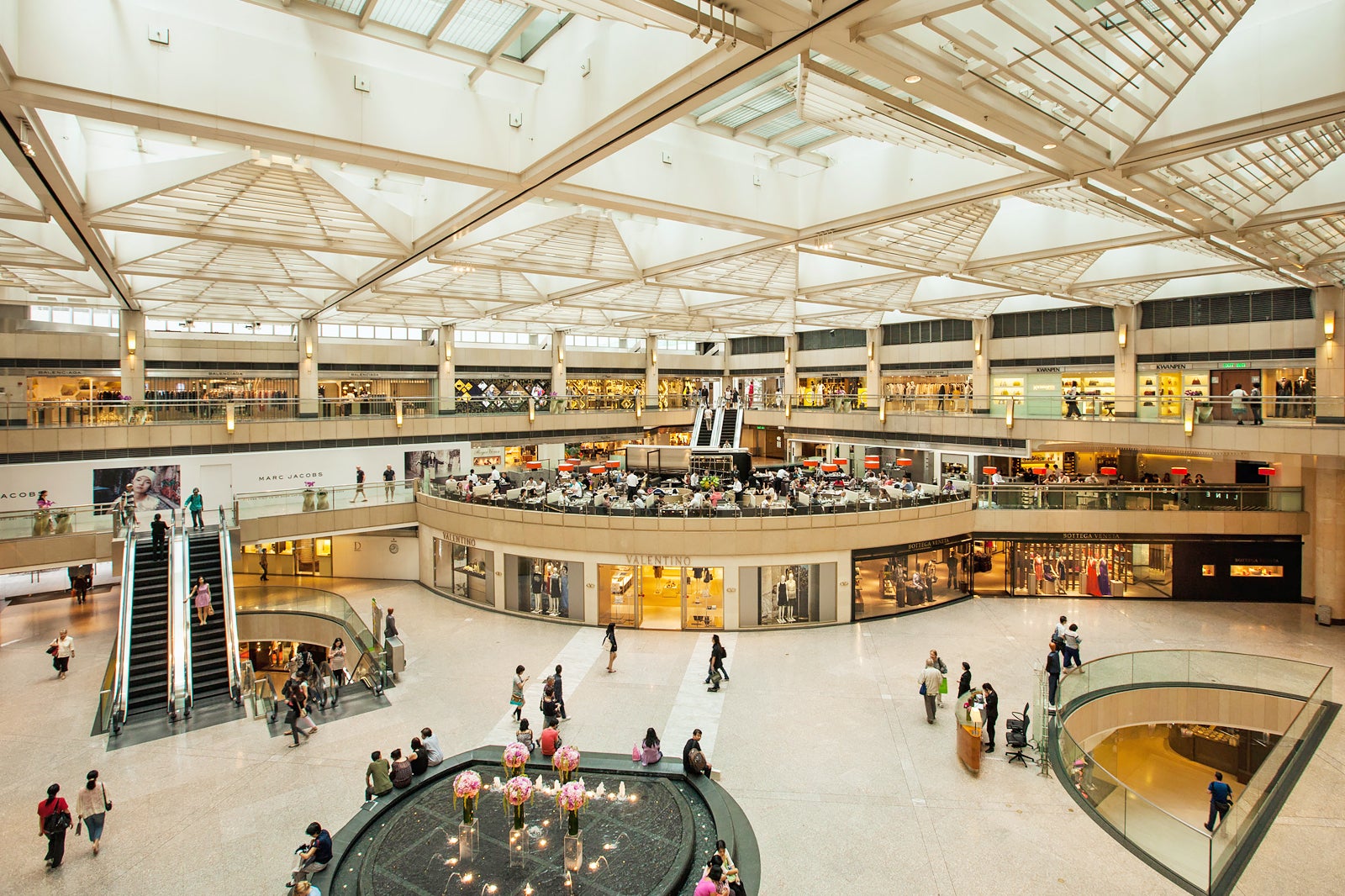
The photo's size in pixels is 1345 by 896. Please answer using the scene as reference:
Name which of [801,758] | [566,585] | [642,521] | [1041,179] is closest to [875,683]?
[801,758]

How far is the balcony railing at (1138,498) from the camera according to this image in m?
22.5

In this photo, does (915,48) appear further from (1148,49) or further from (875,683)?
(875,683)

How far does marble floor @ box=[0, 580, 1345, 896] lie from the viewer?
8922mm

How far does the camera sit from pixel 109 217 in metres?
13.2

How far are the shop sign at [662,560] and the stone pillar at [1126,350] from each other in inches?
933

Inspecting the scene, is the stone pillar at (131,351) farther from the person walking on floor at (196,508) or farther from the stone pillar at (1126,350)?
the stone pillar at (1126,350)

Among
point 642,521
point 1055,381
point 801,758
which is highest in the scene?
point 1055,381

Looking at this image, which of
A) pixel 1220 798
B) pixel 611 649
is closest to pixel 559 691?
pixel 611 649

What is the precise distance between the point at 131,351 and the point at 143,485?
332 inches

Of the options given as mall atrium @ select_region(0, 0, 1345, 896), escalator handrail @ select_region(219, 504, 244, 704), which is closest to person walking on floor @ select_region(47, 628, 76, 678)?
mall atrium @ select_region(0, 0, 1345, 896)

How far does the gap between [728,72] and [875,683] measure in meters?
12.9

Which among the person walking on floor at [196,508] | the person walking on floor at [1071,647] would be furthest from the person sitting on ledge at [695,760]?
the person walking on floor at [196,508]

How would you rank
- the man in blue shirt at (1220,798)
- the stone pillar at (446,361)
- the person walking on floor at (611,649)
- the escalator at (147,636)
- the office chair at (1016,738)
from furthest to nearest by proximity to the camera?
the stone pillar at (446,361) < the person walking on floor at (611,649) < the escalator at (147,636) < the office chair at (1016,738) < the man in blue shirt at (1220,798)

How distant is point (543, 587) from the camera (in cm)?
2073
